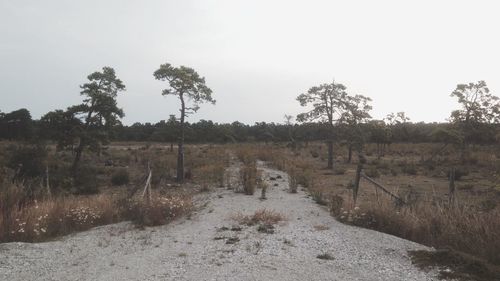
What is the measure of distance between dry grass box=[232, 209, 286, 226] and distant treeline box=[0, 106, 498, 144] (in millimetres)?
9114

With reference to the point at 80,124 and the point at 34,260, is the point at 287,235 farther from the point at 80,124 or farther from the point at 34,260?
the point at 80,124

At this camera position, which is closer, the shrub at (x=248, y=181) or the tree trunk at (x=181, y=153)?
the shrub at (x=248, y=181)

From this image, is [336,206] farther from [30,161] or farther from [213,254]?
[30,161]

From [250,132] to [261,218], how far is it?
194ft

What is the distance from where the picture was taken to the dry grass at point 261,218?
33.2 feet

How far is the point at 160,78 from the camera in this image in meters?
18.3

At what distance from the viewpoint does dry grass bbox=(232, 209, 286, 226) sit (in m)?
10.1

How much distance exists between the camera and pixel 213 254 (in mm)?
7633

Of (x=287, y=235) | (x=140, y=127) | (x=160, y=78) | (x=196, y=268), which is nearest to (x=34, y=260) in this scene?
(x=196, y=268)

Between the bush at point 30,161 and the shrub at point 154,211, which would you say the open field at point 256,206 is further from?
the bush at point 30,161

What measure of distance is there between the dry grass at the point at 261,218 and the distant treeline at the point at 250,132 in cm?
911

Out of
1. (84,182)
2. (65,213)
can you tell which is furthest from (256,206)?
(84,182)

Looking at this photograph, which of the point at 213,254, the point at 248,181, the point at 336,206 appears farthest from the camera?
the point at 248,181

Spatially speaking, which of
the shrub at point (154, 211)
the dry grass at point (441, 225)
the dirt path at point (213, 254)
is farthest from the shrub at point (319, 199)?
the shrub at point (154, 211)
